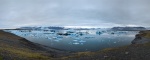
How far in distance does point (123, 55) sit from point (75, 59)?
6.01 m

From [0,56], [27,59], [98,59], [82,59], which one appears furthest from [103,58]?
[0,56]

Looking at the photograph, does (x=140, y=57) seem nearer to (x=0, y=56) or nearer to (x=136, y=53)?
(x=136, y=53)

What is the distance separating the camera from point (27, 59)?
29797 millimetres

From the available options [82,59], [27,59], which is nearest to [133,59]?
[82,59]

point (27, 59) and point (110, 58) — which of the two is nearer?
point (110, 58)

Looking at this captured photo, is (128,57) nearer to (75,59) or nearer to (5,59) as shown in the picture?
(75,59)

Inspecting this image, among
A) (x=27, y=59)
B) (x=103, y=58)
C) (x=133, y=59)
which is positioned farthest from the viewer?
(x=27, y=59)

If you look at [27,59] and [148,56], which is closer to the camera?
[148,56]

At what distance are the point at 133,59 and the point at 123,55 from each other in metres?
2.65

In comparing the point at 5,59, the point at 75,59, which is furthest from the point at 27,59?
the point at 75,59

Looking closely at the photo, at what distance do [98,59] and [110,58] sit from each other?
56.8 inches

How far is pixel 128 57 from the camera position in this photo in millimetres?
27406

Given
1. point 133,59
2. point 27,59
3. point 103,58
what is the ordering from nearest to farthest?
point 133,59 < point 103,58 < point 27,59

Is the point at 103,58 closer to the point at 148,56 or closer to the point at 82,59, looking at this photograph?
the point at 82,59
